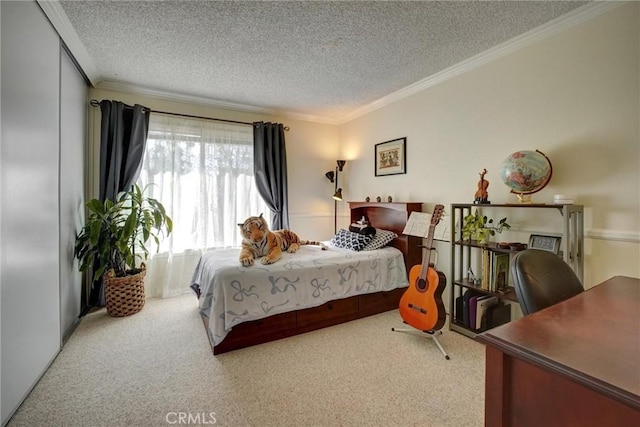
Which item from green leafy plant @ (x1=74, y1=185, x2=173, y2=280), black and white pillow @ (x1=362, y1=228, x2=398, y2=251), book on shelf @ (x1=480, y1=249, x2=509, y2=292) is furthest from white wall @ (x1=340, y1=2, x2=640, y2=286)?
green leafy plant @ (x1=74, y1=185, x2=173, y2=280)

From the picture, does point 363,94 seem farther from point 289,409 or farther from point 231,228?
point 289,409

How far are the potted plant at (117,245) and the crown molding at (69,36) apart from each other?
47.9 inches

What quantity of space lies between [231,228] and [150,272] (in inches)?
42.4

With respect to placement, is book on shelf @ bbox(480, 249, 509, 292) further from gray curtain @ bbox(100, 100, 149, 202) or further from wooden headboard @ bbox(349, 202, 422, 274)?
gray curtain @ bbox(100, 100, 149, 202)

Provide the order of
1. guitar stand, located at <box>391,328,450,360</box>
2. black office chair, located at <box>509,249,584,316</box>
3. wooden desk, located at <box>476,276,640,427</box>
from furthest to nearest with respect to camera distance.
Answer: guitar stand, located at <box>391,328,450,360</box> → black office chair, located at <box>509,249,584,316</box> → wooden desk, located at <box>476,276,640,427</box>

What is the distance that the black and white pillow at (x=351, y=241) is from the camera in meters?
3.03

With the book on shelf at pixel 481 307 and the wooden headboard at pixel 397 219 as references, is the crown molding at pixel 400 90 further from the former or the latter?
the book on shelf at pixel 481 307

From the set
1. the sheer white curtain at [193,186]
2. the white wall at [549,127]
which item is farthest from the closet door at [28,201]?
the white wall at [549,127]

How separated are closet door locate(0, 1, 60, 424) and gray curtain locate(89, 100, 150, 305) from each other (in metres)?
0.94

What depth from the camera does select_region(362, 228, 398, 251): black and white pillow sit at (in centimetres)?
Result: 305

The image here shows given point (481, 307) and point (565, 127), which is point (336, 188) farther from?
point (565, 127)

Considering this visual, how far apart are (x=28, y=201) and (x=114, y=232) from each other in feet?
3.56

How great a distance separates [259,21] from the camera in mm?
2023

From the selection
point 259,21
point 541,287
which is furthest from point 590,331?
point 259,21
